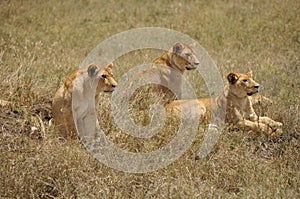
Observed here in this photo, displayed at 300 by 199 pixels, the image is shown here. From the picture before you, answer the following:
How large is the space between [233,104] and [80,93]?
2.38 meters

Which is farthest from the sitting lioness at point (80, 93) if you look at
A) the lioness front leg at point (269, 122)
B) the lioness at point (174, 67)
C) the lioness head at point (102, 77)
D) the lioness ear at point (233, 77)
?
the lioness at point (174, 67)

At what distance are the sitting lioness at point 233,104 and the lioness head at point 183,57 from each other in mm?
1681

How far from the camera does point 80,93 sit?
6652 millimetres

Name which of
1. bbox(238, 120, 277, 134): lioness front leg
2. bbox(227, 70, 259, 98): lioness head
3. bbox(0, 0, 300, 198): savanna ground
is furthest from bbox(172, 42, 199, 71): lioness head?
bbox(238, 120, 277, 134): lioness front leg

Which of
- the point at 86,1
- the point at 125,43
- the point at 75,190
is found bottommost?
the point at 75,190

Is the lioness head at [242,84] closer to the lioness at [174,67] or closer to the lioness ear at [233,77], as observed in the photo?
the lioness ear at [233,77]

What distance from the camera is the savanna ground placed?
494 centimetres

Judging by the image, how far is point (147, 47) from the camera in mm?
13109

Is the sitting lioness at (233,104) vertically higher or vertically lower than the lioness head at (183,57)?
lower

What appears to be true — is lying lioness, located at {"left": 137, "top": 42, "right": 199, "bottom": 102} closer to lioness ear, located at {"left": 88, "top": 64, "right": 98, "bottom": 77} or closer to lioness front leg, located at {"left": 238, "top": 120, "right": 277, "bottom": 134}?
lioness front leg, located at {"left": 238, "top": 120, "right": 277, "bottom": 134}

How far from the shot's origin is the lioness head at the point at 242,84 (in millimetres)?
7641

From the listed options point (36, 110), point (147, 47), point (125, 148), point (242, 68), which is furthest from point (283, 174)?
point (147, 47)

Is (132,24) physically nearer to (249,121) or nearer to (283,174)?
(249,121)

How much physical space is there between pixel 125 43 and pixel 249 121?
22.4 ft
